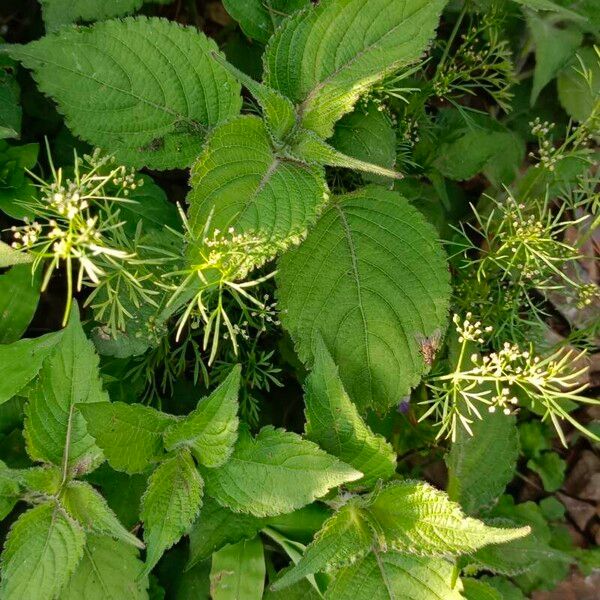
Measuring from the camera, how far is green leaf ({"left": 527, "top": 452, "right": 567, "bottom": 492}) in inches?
82.0

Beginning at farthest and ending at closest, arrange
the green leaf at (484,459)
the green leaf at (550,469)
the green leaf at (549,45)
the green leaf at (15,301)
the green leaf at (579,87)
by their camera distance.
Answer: the green leaf at (550,469), the green leaf at (579,87), the green leaf at (549,45), the green leaf at (484,459), the green leaf at (15,301)

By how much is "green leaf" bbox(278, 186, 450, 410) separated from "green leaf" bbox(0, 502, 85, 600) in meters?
0.53

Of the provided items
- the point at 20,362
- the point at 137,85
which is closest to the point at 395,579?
the point at 20,362

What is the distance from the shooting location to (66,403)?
1.28 m

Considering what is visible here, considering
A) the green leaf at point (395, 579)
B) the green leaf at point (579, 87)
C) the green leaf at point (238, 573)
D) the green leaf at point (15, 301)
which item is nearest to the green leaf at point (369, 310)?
the green leaf at point (395, 579)

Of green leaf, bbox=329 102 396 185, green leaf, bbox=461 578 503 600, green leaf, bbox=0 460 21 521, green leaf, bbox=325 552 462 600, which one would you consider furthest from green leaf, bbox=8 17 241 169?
green leaf, bbox=461 578 503 600

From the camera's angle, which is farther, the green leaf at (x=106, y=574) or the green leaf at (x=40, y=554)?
the green leaf at (x=106, y=574)

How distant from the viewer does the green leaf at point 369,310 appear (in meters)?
1.35

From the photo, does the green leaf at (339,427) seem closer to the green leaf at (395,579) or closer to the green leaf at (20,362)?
the green leaf at (395,579)

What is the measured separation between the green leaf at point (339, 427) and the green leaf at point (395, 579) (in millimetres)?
147

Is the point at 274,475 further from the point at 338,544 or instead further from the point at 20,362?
the point at 20,362

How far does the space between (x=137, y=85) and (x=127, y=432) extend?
25.7 inches

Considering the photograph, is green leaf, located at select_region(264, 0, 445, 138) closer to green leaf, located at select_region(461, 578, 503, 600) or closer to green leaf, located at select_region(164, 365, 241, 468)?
green leaf, located at select_region(164, 365, 241, 468)

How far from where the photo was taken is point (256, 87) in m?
1.16
